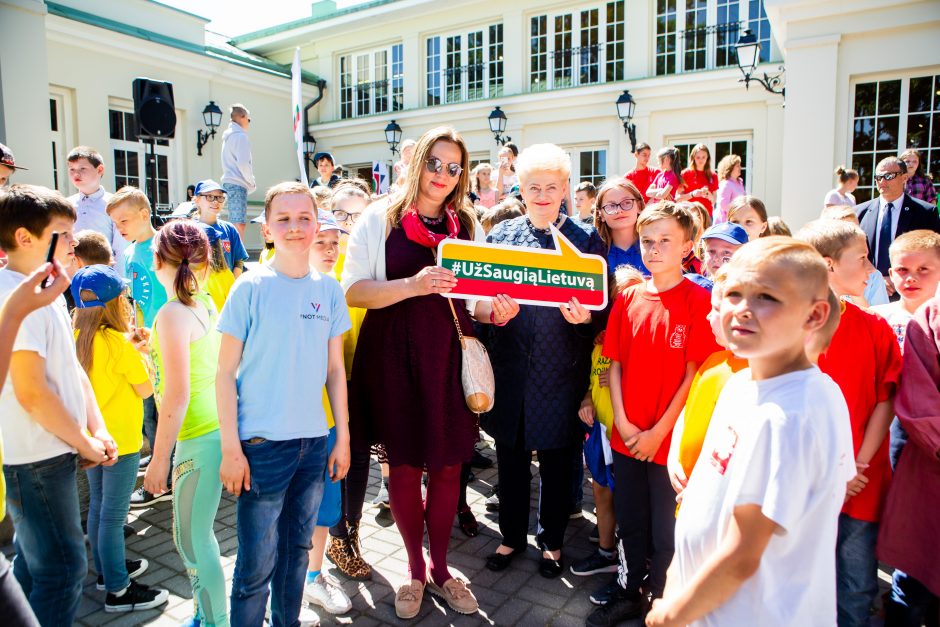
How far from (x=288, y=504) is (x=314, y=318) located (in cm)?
75

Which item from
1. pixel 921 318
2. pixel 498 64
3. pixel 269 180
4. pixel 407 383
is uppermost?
pixel 498 64

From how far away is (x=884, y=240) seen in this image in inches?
236

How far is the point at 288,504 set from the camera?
2.53 m

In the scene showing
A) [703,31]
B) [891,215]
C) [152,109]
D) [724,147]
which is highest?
[703,31]

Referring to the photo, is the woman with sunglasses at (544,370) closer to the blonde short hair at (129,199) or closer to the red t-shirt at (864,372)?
the red t-shirt at (864,372)

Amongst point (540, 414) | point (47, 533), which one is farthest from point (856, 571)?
point (47, 533)

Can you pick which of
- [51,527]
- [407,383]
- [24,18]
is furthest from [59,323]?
[24,18]

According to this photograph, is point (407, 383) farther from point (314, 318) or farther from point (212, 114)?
point (212, 114)

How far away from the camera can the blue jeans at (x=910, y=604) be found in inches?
102

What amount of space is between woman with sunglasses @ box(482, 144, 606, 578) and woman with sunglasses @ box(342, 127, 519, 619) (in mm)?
308

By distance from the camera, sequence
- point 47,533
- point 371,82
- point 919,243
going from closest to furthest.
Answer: point 47,533 → point 919,243 → point 371,82

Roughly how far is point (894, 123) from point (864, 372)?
31.2ft

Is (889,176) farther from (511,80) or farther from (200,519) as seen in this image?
(511,80)

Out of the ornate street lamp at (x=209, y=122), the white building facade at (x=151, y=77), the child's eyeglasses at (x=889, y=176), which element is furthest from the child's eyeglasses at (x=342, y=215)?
the ornate street lamp at (x=209, y=122)
